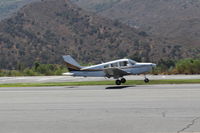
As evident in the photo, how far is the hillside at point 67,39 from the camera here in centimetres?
10431

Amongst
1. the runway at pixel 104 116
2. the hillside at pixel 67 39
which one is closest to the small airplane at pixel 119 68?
the runway at pixel 104 116

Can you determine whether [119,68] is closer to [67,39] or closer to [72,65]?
[72,65]

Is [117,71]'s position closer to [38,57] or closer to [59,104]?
[59,104]

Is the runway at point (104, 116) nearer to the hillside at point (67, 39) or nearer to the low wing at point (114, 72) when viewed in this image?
the low wing at point (114, 72)

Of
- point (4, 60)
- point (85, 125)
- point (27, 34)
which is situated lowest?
point (85, 125)

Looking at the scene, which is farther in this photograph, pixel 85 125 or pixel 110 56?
pixel 110 56

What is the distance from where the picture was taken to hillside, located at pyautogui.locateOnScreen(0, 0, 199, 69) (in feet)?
342

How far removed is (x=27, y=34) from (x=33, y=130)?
106 metres

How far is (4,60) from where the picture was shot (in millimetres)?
99062

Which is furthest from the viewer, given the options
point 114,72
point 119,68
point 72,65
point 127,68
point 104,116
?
point 72,65

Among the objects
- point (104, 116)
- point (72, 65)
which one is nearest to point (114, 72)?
point (72, 65)

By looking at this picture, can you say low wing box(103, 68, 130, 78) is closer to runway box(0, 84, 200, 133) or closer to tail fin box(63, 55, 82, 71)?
tail fin box(63, 55, 82, 71)

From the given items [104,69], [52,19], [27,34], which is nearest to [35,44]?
[27,34]

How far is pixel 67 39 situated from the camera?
122 m
